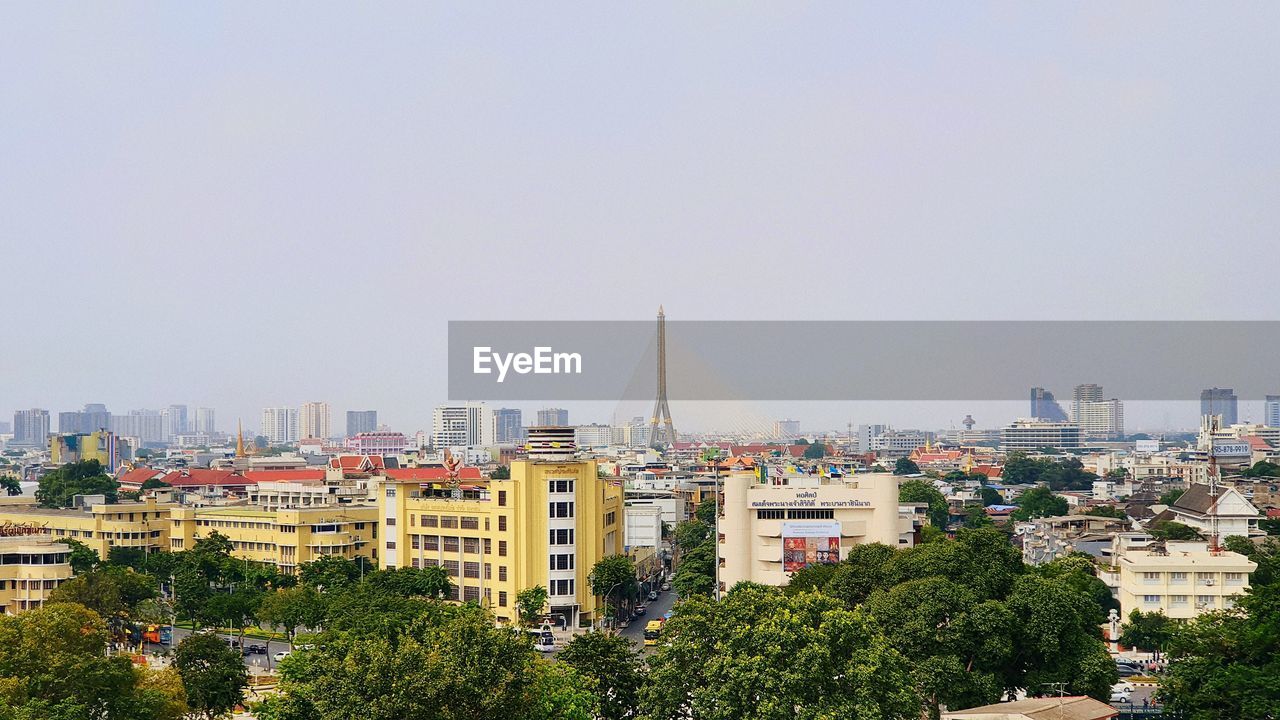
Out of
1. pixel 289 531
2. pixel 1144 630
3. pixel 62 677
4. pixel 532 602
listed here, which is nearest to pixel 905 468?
pixel 289 531

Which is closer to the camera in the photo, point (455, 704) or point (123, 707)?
point (455, 704)

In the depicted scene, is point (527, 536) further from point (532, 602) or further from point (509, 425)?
point (509, 425)

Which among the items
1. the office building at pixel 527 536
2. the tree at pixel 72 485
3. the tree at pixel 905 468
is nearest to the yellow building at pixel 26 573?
the office building at pixel 527 536

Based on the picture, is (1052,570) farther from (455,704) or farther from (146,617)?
(146,617)

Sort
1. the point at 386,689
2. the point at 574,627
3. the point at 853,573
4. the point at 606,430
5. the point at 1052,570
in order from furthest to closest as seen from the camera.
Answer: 1. the point at 606,430
2. the point at 574,627
3. the point at 1052,570
4. the point at 853,573
5. the point at 386,689

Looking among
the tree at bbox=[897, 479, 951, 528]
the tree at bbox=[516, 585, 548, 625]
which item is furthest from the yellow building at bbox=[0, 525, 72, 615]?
the tree at bbox=[897, 479, 951, 528]

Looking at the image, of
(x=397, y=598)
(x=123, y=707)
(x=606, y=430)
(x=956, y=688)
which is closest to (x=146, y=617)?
(x=397, y=598)

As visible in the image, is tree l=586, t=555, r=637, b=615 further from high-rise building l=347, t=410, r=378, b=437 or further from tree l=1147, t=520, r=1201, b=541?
high-rise building l=347, t=410, r=378, b=437
